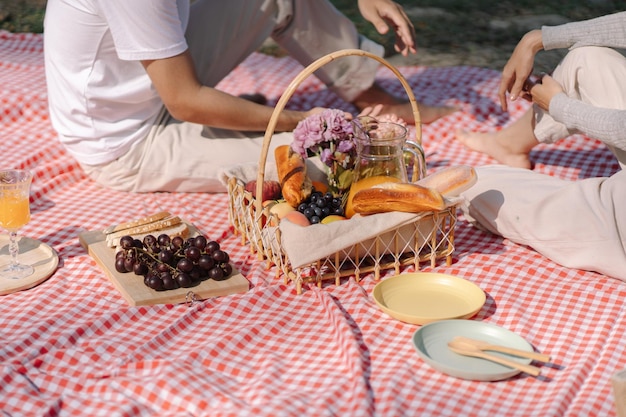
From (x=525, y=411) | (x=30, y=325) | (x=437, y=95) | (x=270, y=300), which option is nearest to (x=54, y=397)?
(x=30, y=325)

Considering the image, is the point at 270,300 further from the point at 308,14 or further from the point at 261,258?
the point at 308,14

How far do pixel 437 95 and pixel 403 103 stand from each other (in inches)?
12.9

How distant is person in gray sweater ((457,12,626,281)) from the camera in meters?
2.57

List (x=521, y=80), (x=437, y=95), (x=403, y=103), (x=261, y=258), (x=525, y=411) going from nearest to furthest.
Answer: (x=525, y=411), (x=261, y=258), (x=521, y=80), (x=403, y=103), (x=437, y=95)

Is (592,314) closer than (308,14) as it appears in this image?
Yes

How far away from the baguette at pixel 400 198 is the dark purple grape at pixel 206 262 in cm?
46

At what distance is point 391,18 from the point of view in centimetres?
339

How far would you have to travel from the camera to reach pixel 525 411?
6.63ft

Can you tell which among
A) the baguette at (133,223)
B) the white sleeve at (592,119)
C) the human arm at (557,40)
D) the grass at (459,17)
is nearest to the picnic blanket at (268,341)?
the baguette at (133,223)

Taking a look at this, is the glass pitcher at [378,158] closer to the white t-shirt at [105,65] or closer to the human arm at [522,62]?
the human arm at [522,62]

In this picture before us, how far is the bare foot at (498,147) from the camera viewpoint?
11.4ft

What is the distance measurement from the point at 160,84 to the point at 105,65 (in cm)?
26

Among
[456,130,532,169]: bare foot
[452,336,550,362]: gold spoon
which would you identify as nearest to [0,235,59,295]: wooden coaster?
[452,336,550,362]: gold spoon

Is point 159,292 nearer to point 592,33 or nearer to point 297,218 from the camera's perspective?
point 297,218
